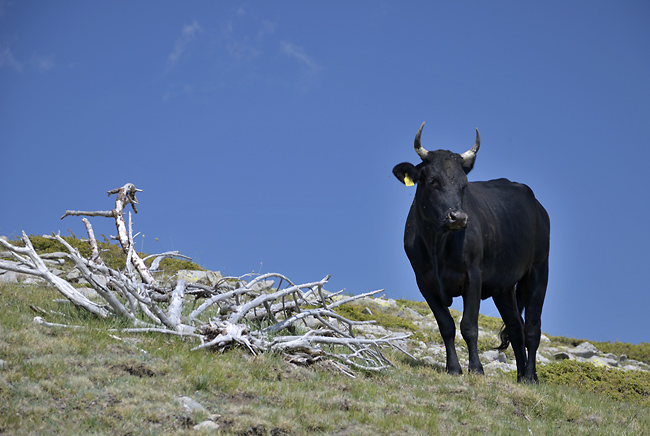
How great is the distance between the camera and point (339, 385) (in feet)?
22.7

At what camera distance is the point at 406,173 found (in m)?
9.65

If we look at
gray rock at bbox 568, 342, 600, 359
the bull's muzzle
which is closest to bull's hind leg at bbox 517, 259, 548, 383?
the bull's muzzle

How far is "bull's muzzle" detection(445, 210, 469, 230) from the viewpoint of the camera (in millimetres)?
8625

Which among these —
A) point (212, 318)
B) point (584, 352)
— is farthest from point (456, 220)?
point (584, 352)

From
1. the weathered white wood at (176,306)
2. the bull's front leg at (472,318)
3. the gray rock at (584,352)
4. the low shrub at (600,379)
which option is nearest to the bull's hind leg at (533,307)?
the low shrub at (600,379)

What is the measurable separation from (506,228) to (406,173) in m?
2.66

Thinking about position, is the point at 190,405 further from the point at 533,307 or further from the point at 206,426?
the point at 533,307

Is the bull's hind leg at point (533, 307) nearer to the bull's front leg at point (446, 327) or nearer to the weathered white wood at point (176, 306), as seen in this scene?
the bull's front leg at point (446, 327)

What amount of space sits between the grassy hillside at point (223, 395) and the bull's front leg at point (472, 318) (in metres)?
0.64

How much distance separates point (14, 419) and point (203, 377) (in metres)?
1.83

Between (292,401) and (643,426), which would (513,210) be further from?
(292,401)

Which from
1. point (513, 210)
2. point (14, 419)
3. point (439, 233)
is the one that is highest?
point (513, 210)

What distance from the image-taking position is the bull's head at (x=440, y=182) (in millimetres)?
8852

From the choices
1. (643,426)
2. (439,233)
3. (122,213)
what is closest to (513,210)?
(439,233)
